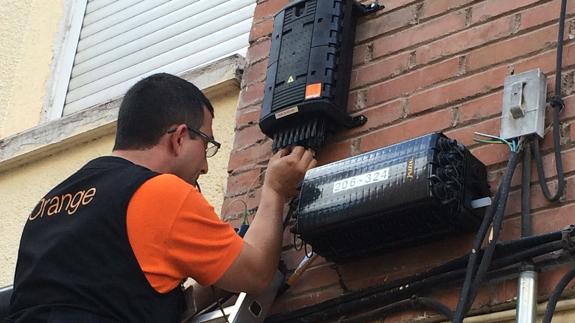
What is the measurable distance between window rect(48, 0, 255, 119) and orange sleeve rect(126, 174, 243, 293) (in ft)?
6.40

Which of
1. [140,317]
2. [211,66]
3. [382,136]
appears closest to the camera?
[140,317]

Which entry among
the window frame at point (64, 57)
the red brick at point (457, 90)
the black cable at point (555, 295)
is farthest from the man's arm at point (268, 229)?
the window frame at point (64, 57)

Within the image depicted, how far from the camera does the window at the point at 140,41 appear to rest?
17.6 ft

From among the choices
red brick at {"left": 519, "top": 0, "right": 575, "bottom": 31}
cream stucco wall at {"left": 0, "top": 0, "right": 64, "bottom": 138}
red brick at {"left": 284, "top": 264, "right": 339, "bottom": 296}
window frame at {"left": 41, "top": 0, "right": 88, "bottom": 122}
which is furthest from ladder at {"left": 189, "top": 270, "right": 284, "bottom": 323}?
cream stucco wall at {"left": 0, "top": 0, "right": 64, "bottom": 138}

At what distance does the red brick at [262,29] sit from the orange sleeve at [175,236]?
1.12 meters

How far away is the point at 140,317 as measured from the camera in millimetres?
3131

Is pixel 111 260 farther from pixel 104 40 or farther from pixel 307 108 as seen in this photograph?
pixel 104 40

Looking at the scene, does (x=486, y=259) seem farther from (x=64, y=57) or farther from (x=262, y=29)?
(x=64, y=57)

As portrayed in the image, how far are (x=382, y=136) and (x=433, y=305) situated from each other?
2.14 feet

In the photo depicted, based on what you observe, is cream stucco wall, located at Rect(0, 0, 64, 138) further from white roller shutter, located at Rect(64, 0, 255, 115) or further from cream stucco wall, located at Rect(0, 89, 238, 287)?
cream stucco wall, located at Rect(0, 89, 238, 287)

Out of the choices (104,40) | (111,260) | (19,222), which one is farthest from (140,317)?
(104,40)

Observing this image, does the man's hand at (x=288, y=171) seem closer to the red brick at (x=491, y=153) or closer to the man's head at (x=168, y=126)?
the man's head at (x=168, y=126)

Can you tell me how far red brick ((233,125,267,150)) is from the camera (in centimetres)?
406

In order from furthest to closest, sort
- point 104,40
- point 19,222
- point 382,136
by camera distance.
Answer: point 104,40, point 19,222, point 382,136
